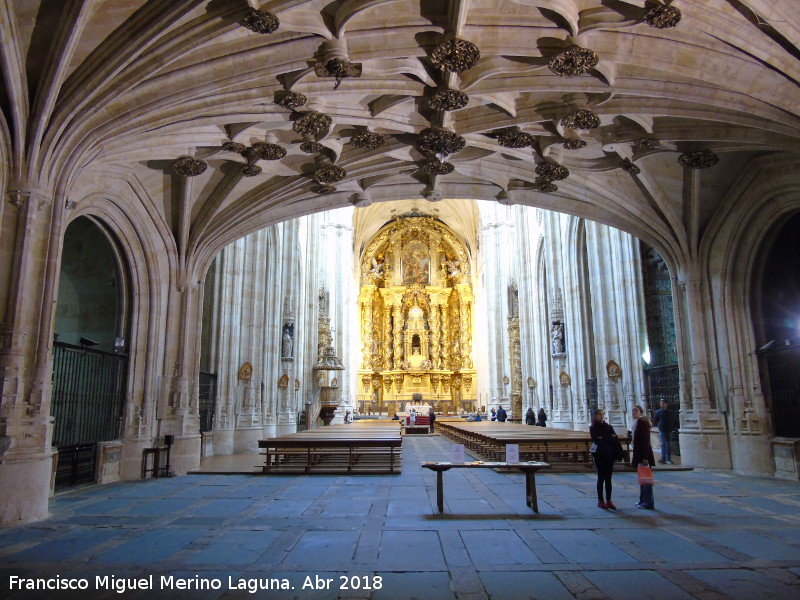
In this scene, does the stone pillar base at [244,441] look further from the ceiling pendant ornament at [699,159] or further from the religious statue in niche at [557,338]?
the ceiling pendant ornament at [699,159]

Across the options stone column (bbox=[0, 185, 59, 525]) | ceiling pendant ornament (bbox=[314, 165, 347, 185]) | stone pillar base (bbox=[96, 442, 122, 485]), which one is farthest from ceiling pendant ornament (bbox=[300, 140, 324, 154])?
stone pillar base (bbox=[96, 442, 122, 485])

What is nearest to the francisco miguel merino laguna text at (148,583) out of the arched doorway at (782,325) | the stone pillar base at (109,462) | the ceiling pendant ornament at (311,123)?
the stone pillar base at (109,462)

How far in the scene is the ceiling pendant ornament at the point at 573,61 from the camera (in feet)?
24.4

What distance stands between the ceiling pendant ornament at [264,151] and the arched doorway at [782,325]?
33.0 ft

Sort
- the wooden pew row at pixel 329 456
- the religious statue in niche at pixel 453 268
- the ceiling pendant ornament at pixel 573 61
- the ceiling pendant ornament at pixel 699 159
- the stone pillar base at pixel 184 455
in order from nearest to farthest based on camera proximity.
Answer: the ceiling pendant ornament at pixel 573 61
the ceiling pendant ornament at pixel 699 159
the wooden pew row at pixel 329 456
the stone pillar base at pixel 184 455
the religious statue in niche at pixel 453 268

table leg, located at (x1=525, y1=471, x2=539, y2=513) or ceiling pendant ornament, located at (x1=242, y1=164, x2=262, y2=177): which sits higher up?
ceiling pendant ornament, located at (x1=242, y1=164, x2=262, y2=177)

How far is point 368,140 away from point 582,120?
388cm

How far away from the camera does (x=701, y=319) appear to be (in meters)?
12.6

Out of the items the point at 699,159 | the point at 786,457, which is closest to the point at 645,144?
the point at 699,159

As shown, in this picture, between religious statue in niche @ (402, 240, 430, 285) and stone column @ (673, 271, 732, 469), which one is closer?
stone column @ (673, 271, 732, 469)

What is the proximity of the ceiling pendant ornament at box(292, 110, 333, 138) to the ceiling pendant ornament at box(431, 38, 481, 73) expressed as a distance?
2.39 metres

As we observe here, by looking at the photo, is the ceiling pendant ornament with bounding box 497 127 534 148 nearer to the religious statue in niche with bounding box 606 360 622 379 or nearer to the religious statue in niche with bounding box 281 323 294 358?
the religious statue in niche with bounding box 606 360 622 379

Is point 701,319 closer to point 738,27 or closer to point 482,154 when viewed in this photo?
point 482,154

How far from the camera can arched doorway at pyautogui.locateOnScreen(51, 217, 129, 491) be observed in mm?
10219
